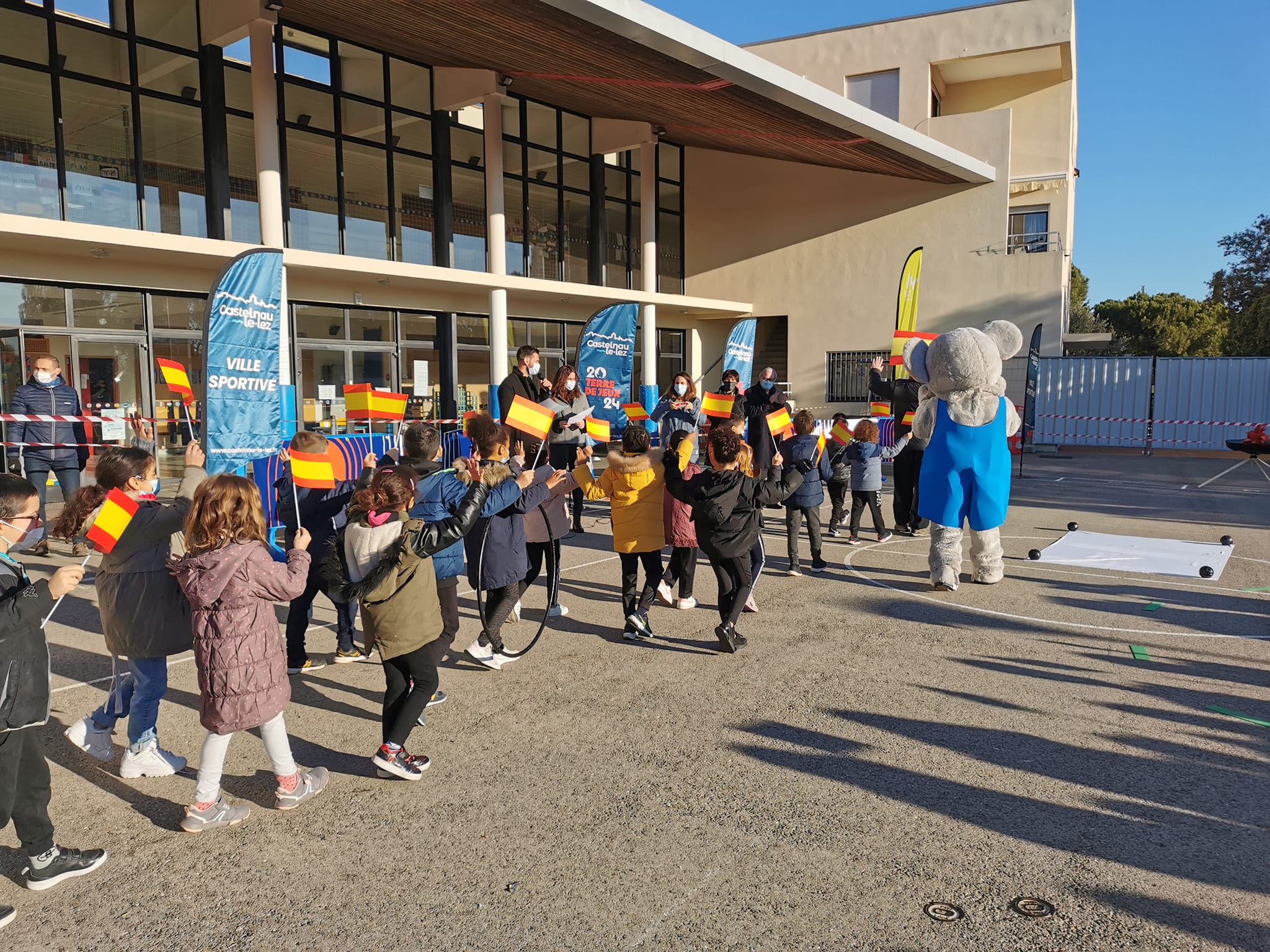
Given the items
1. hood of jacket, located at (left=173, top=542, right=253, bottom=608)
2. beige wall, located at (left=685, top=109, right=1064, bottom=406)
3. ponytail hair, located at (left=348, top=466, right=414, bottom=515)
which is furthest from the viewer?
beige wall, located at (left=685, top=109, right=1064, bottom=406)

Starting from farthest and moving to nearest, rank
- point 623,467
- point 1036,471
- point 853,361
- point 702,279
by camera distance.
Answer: point 702,279, point 853,361, point 1036,471, point 623,467

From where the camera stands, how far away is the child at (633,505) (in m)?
6.22

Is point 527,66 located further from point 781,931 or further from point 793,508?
point 781,931

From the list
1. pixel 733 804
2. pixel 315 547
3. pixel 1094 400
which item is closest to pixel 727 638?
pixel 733 804

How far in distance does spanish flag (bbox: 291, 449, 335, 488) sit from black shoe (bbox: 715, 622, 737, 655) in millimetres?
2675

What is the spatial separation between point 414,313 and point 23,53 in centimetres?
738

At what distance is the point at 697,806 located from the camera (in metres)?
3.67

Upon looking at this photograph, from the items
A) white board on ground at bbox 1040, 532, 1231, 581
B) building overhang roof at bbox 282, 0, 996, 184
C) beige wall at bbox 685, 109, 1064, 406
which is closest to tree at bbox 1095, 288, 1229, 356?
beige wall at bbox 685, 109, 1064, 406

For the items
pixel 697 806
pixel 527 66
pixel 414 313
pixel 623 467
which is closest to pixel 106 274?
pixel 414 313

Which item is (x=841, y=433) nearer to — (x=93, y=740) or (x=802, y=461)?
(x=802, y=461)

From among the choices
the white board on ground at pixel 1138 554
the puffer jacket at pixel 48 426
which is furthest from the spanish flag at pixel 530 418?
the puffer jacket at pixel 48 426

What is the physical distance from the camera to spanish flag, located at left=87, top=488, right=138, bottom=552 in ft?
11.9

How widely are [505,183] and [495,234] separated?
77.1 inches

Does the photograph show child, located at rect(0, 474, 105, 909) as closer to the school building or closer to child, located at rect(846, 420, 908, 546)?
child, located at rect(846, 420, 908, 546)
